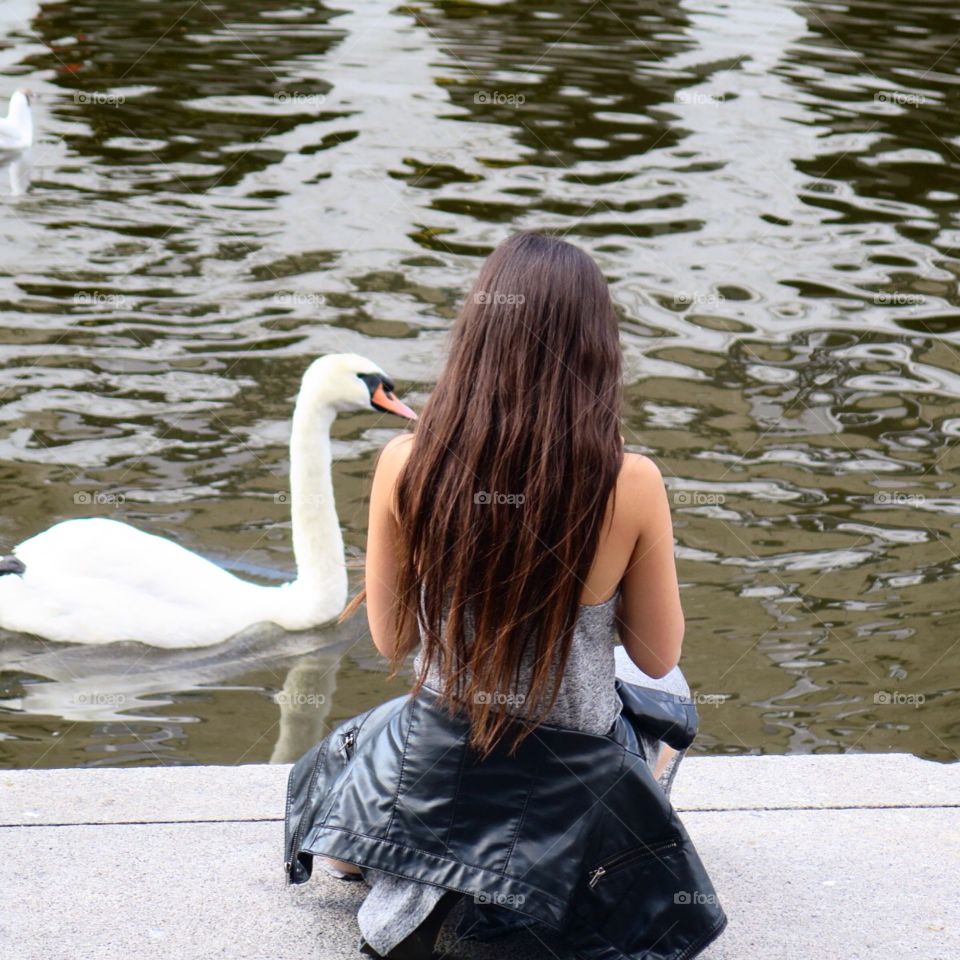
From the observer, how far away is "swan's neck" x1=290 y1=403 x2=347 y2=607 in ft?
18.8

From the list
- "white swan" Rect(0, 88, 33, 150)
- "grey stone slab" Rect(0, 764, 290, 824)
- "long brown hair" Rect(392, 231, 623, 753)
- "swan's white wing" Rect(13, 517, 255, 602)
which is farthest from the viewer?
"white swan" Rect(0, 88, 33, 150)

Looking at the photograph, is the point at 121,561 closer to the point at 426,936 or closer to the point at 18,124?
the point at 426,936

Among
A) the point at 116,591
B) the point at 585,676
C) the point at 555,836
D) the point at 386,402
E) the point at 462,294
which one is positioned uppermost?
the point at 585,676

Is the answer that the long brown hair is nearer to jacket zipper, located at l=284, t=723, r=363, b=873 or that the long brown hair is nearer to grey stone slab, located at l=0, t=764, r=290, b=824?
jacket zipper, located at l=284, t=723, r=363, b=873

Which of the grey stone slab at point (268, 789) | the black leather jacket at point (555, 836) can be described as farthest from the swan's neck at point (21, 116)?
the black leather jacket at point (555, 836)

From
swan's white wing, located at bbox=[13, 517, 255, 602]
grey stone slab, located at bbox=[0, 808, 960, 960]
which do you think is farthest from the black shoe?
swan's white wing, located at bbox=[13, 517, 255, 602]

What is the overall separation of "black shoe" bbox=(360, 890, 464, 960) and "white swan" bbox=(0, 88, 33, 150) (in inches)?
367

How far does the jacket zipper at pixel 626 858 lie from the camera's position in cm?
259

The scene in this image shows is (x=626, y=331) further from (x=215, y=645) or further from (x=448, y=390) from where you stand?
(x=448, y=390)

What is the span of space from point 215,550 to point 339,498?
2.32 ft

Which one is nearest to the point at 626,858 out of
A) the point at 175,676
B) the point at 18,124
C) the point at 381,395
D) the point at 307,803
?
the point at 307,803

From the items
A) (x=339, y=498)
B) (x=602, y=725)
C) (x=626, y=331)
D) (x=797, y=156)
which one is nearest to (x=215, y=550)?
(x=339, y=498)

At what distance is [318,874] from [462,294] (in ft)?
20.3

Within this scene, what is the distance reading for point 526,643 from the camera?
2600mm
